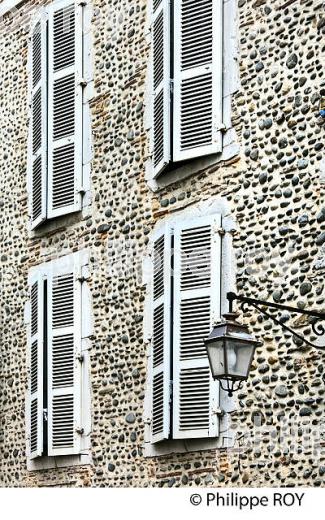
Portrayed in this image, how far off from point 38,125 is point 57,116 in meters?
0.45

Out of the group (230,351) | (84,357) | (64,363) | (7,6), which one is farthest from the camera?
(7,6)

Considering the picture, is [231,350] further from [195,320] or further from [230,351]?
[195,320]

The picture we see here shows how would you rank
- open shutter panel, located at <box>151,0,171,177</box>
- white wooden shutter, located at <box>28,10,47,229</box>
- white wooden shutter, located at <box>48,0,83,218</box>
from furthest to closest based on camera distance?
1. white wooden shutter, located at <box>28,10,47,229</box>
2. white wooden shutter, located at <box>48,0,83,218</box>
3. open shutter panel, located at <box>151,0,171,177</box>

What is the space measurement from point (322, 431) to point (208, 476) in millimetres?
1432

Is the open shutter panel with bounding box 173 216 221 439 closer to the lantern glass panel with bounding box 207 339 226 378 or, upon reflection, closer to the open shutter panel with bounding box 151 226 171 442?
the open shutter panel with bounding box 151 226 171 442

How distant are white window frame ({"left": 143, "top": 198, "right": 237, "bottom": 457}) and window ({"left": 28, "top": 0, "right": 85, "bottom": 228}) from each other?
1.73 meters

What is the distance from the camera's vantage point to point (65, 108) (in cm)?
1532

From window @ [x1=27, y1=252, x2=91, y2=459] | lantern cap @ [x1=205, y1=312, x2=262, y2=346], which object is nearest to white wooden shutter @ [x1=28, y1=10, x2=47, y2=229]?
window @ [x1=27, y1=252, x2=91, y2=459]

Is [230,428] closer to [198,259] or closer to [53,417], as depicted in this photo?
[198,259]

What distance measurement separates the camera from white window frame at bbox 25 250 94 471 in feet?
47.4

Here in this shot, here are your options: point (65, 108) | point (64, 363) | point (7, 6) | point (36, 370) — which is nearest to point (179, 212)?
point (64, 363)

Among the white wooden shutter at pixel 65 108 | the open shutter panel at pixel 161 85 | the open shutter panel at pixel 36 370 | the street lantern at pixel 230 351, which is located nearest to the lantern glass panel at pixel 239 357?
the street lantern at pixel 230 351

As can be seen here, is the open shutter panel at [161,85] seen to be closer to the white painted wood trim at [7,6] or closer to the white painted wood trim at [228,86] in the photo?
the white painted wood trim at [228,86]

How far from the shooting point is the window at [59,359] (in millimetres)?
14625
